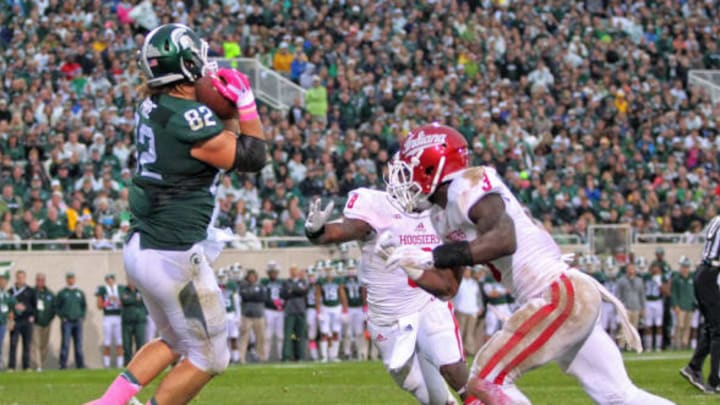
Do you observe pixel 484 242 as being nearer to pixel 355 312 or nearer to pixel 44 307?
pixel 44 307

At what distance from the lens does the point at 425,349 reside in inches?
316

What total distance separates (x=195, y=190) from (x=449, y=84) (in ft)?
64.7

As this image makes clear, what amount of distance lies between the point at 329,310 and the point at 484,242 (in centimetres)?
1625

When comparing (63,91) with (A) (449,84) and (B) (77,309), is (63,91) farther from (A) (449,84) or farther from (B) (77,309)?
(A) (449,84)

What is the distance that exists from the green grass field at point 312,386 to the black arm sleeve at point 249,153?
5702mm

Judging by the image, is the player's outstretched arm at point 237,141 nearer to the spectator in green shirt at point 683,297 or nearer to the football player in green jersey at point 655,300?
the spectator in green shirt at point 683,297

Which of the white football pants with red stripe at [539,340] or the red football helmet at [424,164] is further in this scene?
the red football helmet at [424,164]

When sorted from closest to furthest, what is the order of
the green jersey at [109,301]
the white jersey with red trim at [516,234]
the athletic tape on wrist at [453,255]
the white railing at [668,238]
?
the athletic tape on wrist at [453,255] < the white jersey with red trim at [516,234] < the green jersey at [109,301] < the white railing at [668,238]

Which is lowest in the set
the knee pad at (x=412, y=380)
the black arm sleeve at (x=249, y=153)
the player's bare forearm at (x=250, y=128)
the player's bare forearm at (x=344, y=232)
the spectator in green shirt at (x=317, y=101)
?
the knee pad at (x=412, y=380)

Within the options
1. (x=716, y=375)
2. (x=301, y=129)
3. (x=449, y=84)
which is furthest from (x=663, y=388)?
(x=449, y=84)

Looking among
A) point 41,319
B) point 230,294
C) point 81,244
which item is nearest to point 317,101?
point 230,294

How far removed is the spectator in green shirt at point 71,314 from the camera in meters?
20.1

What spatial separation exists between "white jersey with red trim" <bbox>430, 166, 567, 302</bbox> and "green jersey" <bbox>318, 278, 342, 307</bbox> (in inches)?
624

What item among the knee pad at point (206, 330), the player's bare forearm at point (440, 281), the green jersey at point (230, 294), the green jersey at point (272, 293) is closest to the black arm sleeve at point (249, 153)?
the knee pad at point (206, 330)
